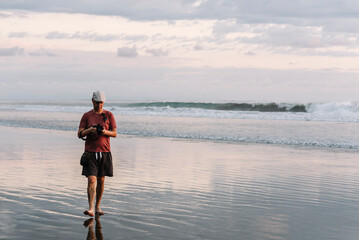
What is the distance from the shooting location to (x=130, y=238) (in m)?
5.29

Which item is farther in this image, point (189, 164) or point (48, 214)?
point (189, 164)

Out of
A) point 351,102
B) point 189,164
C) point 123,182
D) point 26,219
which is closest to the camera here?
point 26,219

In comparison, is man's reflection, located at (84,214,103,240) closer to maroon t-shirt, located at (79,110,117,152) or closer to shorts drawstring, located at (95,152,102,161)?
shorts drawstring, located at (95,152,102,161)

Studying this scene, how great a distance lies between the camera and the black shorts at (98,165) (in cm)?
642

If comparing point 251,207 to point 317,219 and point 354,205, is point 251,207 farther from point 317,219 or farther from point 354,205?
point 354,205

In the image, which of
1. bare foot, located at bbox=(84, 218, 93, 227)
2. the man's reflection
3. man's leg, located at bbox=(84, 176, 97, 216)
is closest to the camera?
the man's reflection

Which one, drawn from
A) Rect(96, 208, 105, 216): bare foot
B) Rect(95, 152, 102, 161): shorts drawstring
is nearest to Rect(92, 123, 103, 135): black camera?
Rect(95, 152, 102, 161): shorts drawstring

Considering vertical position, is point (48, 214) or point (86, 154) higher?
point (86, 154)

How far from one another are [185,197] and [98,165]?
1.77 m

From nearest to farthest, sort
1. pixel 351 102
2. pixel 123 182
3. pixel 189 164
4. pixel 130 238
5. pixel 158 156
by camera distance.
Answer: pixel 130 238 < pixel 123 182 < pixel 189 164 < pixel 158 156 < pixel 351 102

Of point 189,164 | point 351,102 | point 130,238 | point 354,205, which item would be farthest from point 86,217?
point 351,102

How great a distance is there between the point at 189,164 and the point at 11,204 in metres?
5.68

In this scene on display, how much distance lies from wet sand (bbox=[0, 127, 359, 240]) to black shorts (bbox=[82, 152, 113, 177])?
0.56m

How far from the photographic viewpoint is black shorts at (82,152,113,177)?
642cm
